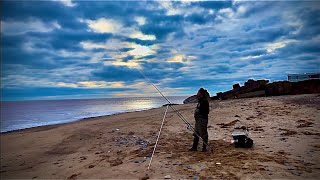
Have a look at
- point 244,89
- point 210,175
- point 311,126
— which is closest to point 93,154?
point 210,175

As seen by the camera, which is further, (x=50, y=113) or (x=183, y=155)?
(x=50, y=113)

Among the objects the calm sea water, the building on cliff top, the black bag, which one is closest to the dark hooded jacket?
the black bag

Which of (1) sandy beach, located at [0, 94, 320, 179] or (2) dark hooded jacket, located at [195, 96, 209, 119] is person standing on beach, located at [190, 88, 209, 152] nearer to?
(2) dark hooded jacket, located at [195, 96, 209, 119]

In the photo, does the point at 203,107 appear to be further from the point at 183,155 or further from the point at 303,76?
the point at 303,76

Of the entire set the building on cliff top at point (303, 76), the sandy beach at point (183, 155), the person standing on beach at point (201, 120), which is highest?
the building on cliff top at point (303, 76)

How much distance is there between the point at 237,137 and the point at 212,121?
17.8ft

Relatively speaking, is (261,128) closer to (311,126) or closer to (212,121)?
(311,126)

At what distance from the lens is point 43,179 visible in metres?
6.60

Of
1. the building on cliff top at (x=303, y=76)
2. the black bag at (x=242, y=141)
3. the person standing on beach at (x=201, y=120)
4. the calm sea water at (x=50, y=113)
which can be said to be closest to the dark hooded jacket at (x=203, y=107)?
the person standing on beach at (x=201, y=120)

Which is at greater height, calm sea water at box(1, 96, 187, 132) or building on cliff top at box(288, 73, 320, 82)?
building on cliff top at box(288, 73, 320, 82)

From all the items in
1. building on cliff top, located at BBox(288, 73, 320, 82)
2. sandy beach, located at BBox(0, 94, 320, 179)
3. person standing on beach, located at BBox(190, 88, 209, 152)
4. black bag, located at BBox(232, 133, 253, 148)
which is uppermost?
building on cliff top, located at BBox(288, 73, 320, 82)

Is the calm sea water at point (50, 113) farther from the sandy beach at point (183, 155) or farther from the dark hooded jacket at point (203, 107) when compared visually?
the dark hooded jacket at point (203, 107)

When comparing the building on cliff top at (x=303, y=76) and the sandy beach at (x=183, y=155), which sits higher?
the building on cliff top at (x=303, y=76)

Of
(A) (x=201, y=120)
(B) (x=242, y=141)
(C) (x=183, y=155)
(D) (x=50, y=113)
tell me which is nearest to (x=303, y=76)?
(B) (x=242, y=141)
